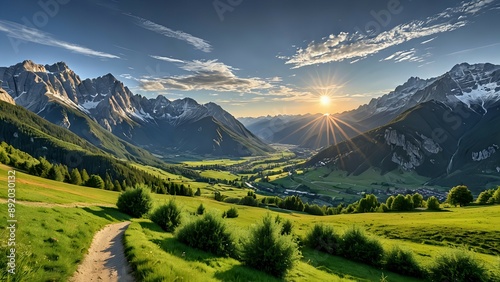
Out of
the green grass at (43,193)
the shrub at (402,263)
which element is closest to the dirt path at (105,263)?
the green grass at (43,193)

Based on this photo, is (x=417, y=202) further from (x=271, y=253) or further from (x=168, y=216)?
(x=271, y=253)

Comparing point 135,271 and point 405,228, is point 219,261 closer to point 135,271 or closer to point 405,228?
point 135,271

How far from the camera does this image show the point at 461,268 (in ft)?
94.4

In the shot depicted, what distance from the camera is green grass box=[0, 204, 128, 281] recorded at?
15.3 m

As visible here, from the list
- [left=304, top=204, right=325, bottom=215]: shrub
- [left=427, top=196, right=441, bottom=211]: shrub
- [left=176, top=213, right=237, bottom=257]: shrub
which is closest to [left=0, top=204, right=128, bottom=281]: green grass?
[left=176, top=213, right=237, bottom=257]: shrub

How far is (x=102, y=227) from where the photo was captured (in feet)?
107

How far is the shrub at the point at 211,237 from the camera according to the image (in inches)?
962

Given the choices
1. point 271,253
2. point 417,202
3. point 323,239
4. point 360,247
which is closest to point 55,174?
point 323,239

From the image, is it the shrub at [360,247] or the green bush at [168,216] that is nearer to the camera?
the shrub at [360,247]

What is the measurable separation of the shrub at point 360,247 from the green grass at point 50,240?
33.3m

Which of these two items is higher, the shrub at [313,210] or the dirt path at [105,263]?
the dirt path at [105,263]

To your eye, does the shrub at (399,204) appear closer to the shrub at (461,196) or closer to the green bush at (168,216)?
the shrub at (461,196)

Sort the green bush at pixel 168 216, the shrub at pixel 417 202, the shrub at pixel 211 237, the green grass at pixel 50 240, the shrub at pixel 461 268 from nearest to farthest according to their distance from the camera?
the green grass at pixel 50 240, the shrub at pixel 211 237, the shrub at pixel 461 268, the green bush at pixel 168 216, the shrub at pixel 417 202

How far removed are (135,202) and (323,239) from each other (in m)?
32.8
